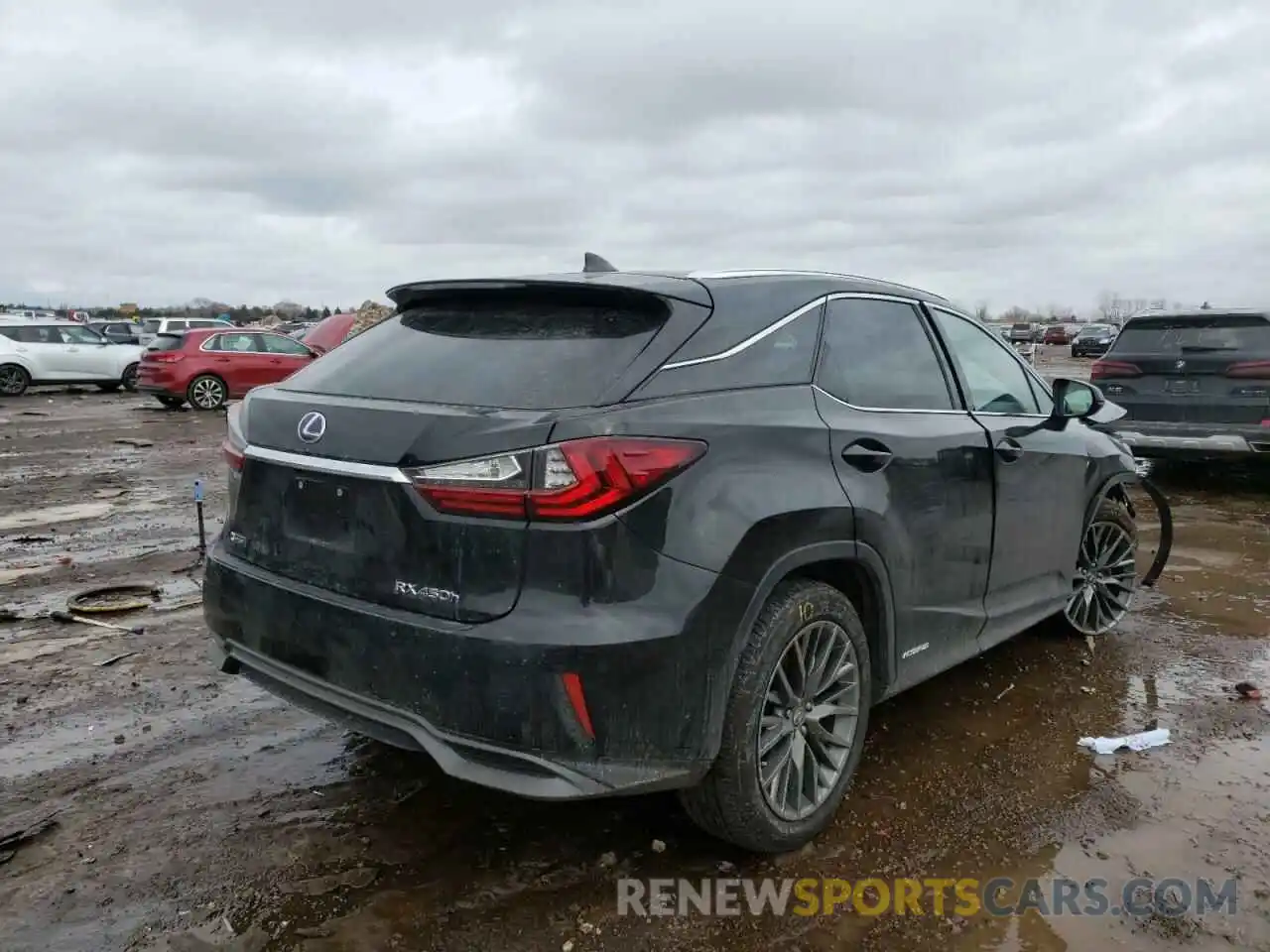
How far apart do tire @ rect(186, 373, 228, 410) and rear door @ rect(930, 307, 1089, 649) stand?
16654 millimetres

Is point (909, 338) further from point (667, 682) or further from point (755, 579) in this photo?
point (667, 682)

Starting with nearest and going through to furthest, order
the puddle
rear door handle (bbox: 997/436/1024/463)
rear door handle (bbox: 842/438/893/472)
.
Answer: rear door handle (bbox: 842/438/893/472)
rear door handle (bbox: 997/436/1024/463)
the puddle

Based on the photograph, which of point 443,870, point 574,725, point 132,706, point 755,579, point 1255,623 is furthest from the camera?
point 1255,623

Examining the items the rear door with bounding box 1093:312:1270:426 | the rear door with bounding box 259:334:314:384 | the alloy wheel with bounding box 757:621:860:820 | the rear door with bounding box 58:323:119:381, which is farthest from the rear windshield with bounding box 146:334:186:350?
the alloy wheel with bounding box 757:621:860:820

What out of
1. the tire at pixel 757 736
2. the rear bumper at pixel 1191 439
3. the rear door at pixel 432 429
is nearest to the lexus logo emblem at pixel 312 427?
the rear door at pixel 432 429

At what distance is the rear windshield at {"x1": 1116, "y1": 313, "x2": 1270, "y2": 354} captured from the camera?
332 inches

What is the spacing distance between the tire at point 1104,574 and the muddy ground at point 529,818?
16 centimetres

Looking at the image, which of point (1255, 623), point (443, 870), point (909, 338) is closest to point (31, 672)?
point (443, 870)

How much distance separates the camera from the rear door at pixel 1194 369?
835 cm

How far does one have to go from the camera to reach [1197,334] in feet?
28.9

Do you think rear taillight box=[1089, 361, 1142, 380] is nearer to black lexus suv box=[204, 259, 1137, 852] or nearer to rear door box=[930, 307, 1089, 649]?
rear door box=[930, 307, 1089, 649]

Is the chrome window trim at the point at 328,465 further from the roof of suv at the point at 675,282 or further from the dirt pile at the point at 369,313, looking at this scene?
the dirt pile at the point at 369,313

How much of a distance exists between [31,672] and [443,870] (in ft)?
8.85

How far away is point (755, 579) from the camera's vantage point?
2.64 meters
